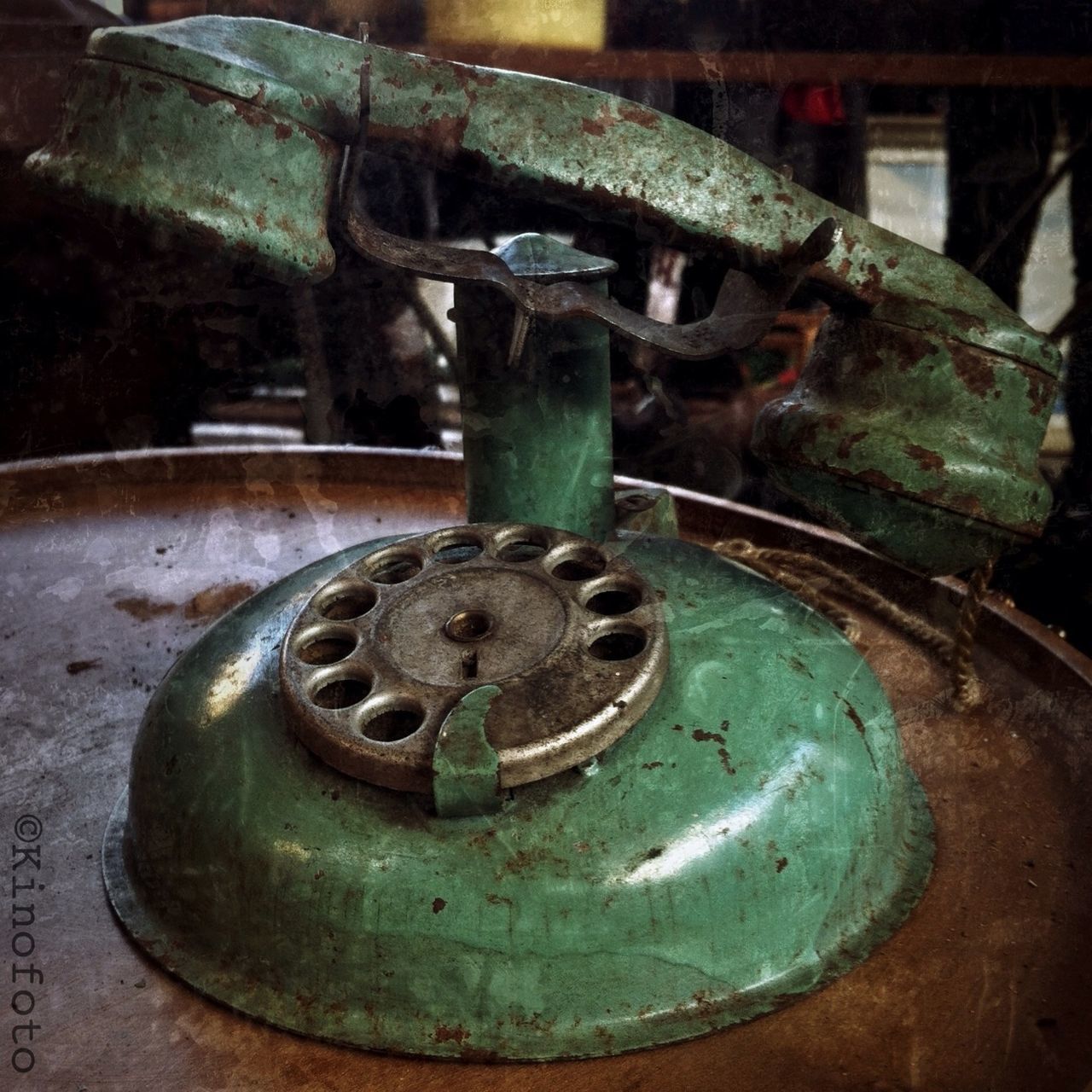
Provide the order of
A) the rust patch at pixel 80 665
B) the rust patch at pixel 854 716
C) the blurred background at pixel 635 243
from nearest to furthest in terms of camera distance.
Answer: the rust patch at pixel 854 716 → the blurred background at pixel 635 243 → the rust patch at pixel 80 665

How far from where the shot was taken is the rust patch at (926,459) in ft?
2.57

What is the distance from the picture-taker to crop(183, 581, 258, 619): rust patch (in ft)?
3.78

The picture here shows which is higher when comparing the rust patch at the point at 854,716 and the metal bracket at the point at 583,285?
the metal bracket at the point at 583,285

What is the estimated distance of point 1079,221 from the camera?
1136 millimetres

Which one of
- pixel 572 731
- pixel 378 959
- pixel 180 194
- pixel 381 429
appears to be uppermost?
pixel 180 194

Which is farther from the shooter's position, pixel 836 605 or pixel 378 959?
pixel 836 605

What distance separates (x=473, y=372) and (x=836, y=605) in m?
0.49

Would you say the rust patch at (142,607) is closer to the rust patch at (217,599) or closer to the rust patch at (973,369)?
the rust patch at (217,599)

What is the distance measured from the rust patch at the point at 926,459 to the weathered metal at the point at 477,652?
21 cm

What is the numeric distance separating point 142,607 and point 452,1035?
664 millimetres

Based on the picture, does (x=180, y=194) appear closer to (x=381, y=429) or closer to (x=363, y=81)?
(x=363, y=81)

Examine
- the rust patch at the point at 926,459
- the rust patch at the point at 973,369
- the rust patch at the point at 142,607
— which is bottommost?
the rust patch at the point at 142,607

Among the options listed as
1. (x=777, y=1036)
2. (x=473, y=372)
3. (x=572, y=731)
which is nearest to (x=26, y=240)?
(x=473, y=372)

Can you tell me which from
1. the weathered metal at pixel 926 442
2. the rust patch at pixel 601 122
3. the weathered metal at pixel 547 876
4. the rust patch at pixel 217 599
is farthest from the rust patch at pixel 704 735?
the rust patch at pixel 217 599
